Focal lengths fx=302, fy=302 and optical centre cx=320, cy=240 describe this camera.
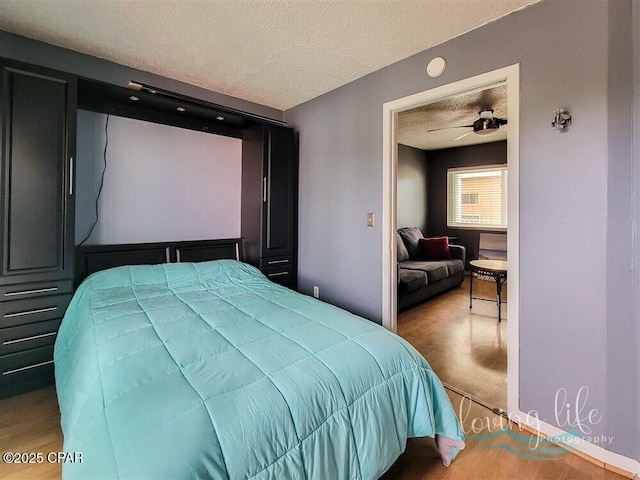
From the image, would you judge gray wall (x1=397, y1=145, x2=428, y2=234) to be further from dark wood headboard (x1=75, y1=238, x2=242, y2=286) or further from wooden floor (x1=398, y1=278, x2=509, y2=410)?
dark wood headboard (x1=75, y1=238, x2=242, y2=286)

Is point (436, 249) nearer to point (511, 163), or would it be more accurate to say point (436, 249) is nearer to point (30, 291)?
point (511, 163)

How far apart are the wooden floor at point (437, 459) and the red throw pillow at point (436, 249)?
11.2 feet

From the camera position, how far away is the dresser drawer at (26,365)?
6.68 ft

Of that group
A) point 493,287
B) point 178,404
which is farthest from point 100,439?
point 493,287

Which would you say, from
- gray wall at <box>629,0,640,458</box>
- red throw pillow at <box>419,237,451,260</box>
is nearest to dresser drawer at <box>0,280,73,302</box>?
gray wall at <box>629,0,640,458</box>

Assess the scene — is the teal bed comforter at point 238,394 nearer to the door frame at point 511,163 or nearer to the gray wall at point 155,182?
the door frame at point 511,163

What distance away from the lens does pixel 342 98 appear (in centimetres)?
294

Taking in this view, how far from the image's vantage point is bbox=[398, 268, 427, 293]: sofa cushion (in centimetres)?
377

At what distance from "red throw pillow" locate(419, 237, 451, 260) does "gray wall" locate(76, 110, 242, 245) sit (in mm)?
3287

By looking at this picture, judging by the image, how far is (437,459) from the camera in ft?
5.24

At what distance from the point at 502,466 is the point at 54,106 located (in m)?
3.53

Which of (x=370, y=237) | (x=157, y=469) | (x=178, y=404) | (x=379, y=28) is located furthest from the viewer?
(x=370, y=237)

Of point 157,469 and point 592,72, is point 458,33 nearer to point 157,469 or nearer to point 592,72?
point 592,72

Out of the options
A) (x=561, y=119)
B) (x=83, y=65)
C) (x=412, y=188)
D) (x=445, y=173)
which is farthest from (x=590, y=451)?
(x=445, y=173)
